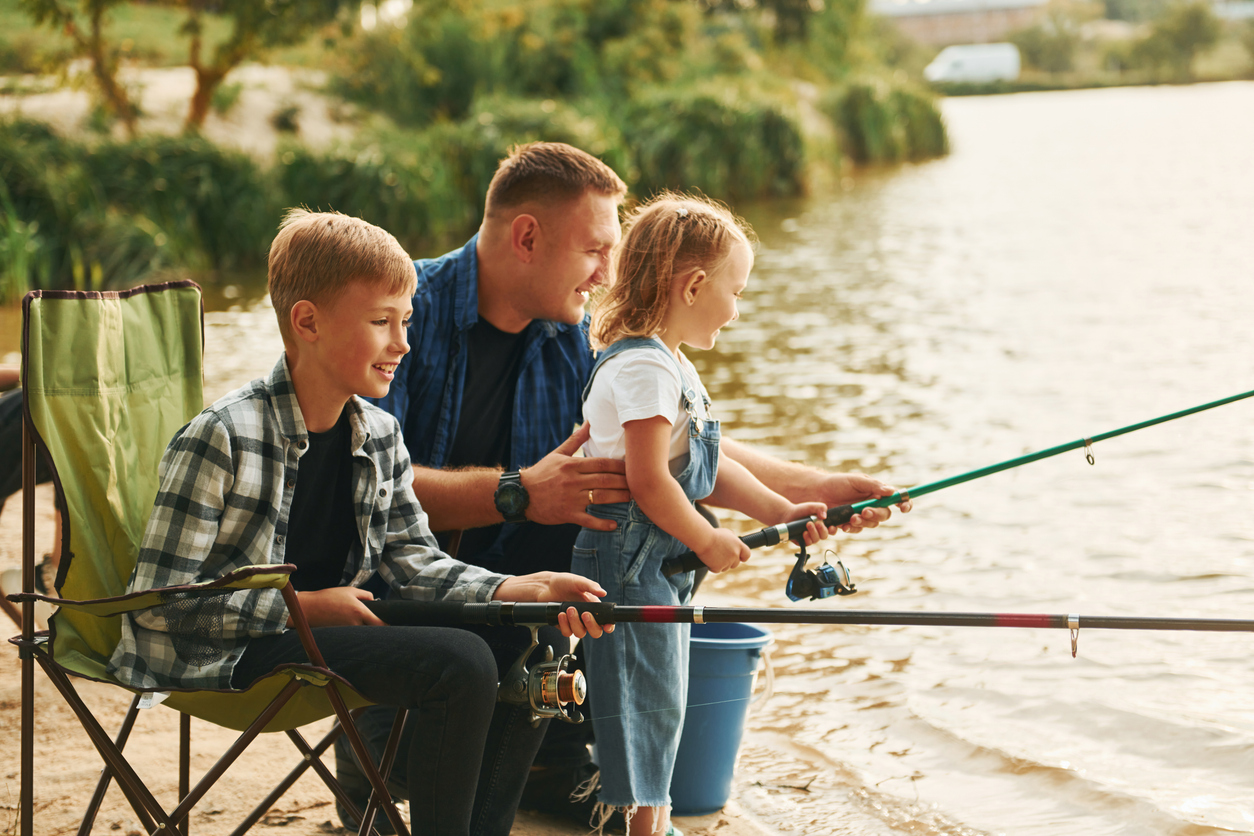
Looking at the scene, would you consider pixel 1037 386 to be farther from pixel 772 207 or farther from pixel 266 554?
pixel 772 207

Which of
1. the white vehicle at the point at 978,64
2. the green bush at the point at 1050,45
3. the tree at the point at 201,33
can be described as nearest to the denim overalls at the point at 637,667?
the tree at the point at 201,33

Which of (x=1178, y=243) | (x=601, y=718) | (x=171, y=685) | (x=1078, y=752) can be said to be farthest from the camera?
(x=1178, y=243)

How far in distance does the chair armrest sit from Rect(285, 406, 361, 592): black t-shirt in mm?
245

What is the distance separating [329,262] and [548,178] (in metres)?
0.72

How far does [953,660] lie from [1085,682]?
323 mm

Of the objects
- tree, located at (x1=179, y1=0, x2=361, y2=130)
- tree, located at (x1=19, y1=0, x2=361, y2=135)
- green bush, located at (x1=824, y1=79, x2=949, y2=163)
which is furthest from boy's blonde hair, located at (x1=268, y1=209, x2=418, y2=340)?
green bush, located at (x1=824, y1=79, x2=949, y2=163)

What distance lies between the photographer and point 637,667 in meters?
1.98

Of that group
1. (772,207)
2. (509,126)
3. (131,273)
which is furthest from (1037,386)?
(772,207)

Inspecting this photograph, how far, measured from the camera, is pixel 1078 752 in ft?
8.64

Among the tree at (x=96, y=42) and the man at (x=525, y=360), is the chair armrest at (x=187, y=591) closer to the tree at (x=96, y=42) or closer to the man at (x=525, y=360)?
the man at (x=525, y=360)

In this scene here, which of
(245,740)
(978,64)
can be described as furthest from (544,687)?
(978,64)

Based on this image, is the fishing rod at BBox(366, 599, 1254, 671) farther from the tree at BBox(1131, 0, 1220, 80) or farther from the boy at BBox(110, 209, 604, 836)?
the tree at BBox(1131, 0, 1220, 80)

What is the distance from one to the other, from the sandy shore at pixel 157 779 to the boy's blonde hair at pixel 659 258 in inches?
36.5

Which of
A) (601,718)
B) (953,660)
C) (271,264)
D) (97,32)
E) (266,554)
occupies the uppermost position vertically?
(97,32)
